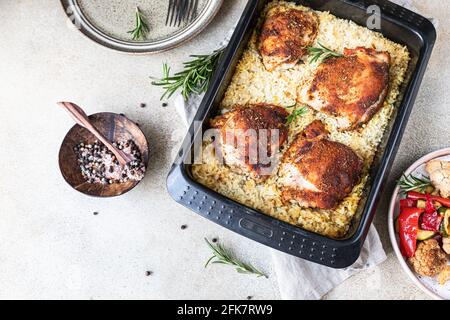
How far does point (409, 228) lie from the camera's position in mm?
2447

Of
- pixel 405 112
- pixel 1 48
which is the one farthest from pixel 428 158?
pixel 1 48

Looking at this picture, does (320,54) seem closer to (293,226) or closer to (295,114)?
(295,114)

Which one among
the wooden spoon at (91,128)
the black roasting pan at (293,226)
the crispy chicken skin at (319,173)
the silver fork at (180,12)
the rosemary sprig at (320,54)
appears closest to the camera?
the black roasting pan at (293,226)

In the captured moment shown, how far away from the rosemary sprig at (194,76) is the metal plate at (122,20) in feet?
0.47

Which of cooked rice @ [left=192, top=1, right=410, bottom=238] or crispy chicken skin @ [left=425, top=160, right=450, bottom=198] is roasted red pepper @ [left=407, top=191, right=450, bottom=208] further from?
cooked rice @ [left=192, top=1, right=410, bottom=238]

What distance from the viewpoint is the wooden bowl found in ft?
8.41

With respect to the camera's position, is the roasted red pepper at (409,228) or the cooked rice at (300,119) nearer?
the cooked rice at (300,119)

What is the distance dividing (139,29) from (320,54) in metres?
0.87

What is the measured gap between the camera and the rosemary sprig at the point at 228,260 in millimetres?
2590

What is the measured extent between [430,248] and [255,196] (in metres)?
0.85

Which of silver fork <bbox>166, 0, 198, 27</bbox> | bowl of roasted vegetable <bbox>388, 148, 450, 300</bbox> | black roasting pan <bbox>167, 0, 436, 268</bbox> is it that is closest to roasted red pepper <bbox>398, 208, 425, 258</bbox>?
bowl of roasted vegetable <bbox>388, 148, 450, 300</bbox>

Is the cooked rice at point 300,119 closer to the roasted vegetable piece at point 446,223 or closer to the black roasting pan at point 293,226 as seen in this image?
the black roasting pan at point 293,226

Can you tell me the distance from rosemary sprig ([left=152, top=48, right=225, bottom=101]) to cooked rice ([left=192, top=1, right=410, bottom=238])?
0.19 m

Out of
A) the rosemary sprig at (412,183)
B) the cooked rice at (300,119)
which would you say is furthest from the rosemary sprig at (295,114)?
the rosemary sprig at (412,183)
